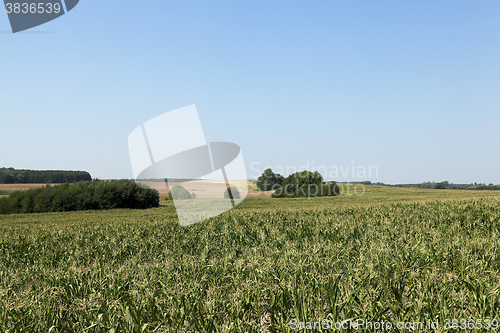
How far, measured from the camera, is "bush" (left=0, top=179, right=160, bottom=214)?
208ft

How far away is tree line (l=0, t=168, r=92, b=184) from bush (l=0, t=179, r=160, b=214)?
1031 inches

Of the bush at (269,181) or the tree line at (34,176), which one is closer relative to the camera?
the tree line at (34,176)

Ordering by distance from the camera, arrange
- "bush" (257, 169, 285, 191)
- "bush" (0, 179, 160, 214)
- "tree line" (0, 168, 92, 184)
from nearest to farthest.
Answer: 1. "bush" (0, 179, 160, 214)
2. "tree line" (0, 168, 92, 184)
3. "bush" (257, 169, 285, 191)

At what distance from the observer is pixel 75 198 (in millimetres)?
Answer: 64375

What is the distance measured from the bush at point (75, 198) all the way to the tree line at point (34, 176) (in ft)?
85.9

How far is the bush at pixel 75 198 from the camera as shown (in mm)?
63500

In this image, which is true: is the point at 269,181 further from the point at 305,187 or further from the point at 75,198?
the point at 75,198

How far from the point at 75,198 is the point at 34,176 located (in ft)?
160

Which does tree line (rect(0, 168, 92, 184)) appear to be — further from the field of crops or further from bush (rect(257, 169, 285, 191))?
the field of crops

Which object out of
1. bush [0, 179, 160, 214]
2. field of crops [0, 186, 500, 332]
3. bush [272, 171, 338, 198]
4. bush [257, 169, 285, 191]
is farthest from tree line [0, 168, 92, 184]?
field of crops [0, 186, 500, 332]

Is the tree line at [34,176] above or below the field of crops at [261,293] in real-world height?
above

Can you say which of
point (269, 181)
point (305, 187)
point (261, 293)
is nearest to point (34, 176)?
point (269, 181)

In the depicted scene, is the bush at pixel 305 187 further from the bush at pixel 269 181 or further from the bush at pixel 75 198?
the bush at pixel 75 198

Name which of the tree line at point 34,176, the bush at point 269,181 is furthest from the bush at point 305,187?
the tree line at point 34,176
